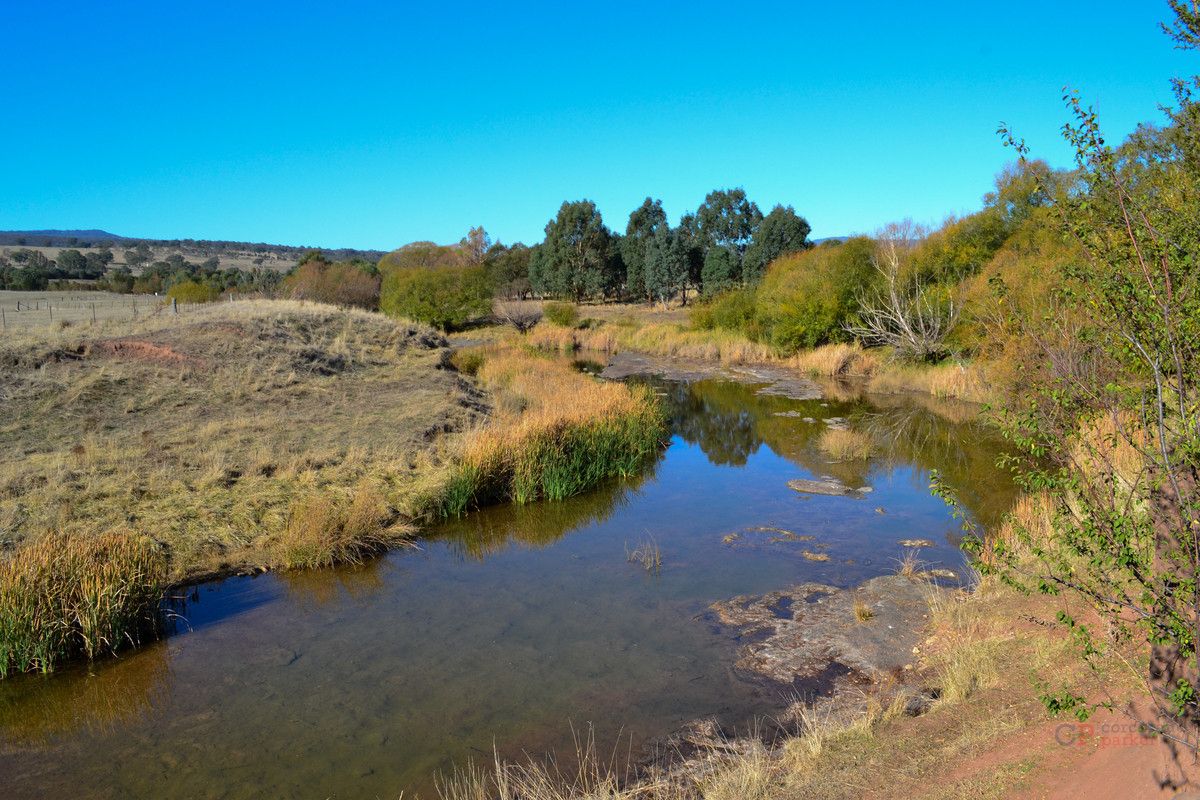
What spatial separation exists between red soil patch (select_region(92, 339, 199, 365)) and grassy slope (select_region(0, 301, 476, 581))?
0.06 metres

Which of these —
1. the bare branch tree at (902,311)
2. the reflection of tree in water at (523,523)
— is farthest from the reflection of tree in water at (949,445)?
the reflection of tree in water at (523,523)

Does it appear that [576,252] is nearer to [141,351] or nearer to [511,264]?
[511,264]

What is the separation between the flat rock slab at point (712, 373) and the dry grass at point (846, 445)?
303 inches

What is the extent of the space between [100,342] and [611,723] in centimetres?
2039

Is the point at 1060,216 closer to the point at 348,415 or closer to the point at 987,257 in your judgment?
the point at 348,415

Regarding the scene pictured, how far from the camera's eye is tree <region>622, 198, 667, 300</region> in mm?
59312

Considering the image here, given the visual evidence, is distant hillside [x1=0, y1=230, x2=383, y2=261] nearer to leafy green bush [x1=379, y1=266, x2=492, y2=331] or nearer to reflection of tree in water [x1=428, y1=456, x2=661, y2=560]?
leafy green bush [x1=379, y1=266, x2=492, y2=331]

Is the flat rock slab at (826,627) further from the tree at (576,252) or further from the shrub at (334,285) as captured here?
the tree at (576,252)

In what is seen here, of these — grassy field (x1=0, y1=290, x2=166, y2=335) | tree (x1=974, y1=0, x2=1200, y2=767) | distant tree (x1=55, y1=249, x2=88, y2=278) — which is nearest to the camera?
tree (x1=974, y1=0, x2=1200, y2=767)

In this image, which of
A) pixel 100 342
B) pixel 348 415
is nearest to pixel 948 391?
pixel 348 415

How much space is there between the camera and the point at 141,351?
21.1 m

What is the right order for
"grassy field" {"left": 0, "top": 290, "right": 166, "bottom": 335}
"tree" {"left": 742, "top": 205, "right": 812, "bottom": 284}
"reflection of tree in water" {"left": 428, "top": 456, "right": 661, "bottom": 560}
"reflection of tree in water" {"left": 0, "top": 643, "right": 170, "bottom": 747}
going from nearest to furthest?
"reflection of tree in water" {"left": 0, "top": 643, "right": 170, "bottom": 747}, "reflection of tree in water" {"left": 428, "top": 456, "right": 661, "bottom": 560}, "grassy field" {"left": 0, "top": 290, "right": 166, "bottom": 335}, "tree" {"left": 742, "top": 205, "right": 812, "bottom": 284}

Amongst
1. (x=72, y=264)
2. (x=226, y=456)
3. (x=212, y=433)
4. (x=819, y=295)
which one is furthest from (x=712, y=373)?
(x=72, y=264)

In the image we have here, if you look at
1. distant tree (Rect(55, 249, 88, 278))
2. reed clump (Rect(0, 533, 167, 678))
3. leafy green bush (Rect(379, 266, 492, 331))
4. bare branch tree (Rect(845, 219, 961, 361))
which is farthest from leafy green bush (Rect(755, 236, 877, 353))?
distant tree (Rect(55, 249, 88, 278))
